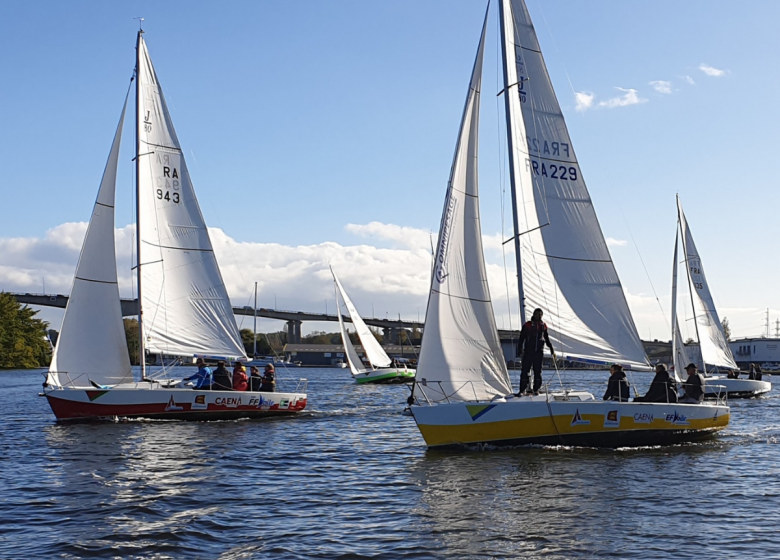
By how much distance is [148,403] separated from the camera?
22.5 meters

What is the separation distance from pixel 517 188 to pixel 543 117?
6.43 feet

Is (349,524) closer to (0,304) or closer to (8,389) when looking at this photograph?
(8,389)

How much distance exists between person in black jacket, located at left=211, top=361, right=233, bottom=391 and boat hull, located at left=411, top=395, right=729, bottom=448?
877 cm

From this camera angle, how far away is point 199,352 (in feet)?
79.4

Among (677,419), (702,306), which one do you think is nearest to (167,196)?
(677,419)

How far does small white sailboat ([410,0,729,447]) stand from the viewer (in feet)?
54.3

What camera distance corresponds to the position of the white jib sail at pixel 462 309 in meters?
16.7

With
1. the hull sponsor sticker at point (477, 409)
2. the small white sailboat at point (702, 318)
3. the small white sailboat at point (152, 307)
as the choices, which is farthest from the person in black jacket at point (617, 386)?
the small white sailboat at point (702, 318)

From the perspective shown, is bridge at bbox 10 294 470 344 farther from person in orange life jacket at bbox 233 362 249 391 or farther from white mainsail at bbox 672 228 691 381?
person in orange life jacket at bbox 233 362 249 391

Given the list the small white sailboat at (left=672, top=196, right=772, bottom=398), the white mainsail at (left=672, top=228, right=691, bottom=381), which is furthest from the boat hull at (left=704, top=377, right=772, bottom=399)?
the white mainsail at (left=672, top=228, right=691, bottom=381)

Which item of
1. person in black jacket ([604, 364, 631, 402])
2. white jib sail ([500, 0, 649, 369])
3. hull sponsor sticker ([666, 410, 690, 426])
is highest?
white jib sail ([500, 0, 649, 369])

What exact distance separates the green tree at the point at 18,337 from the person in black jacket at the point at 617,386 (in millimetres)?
72824

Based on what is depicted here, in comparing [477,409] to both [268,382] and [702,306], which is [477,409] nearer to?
[268,382]

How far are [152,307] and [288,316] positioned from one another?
3751 inches
